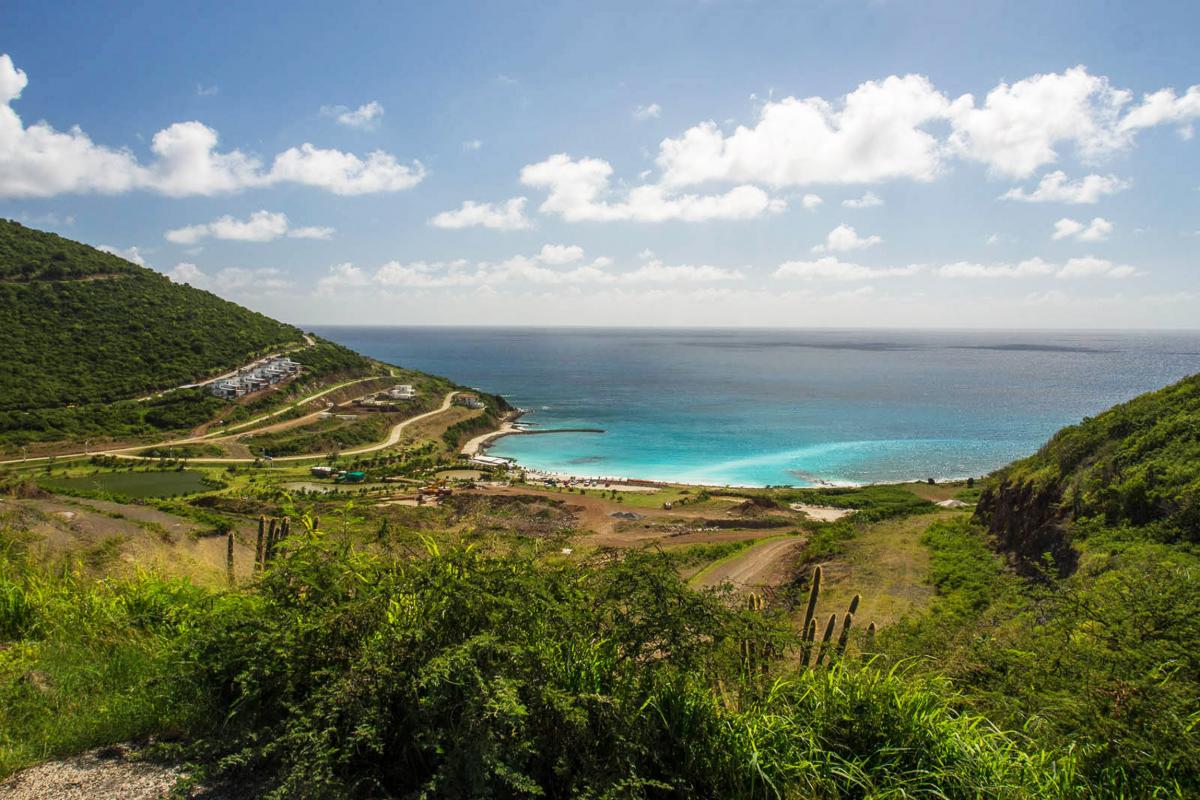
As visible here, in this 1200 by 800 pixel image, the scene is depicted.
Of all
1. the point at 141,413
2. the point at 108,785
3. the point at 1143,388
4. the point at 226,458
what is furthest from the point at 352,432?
the point at 1143,388

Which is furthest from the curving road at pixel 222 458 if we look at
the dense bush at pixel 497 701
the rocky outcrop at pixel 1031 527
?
the dense bush at pixel 497 701

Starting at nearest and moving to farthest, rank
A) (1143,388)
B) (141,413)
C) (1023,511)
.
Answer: (1023,511), (141,413), (1143,388)

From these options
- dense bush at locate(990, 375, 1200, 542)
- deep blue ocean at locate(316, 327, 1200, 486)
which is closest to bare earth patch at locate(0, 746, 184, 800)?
dense bush at locate(990, 375, 1200, 542)

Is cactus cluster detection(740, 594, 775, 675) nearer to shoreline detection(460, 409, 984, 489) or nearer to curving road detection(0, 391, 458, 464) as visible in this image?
shoreline detection(460, 409, 984, 489)

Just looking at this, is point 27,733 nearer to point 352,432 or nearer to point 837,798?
point 837,798

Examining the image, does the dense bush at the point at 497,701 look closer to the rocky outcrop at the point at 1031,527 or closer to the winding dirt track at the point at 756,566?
the rocky outcrop at the point at 1031,527

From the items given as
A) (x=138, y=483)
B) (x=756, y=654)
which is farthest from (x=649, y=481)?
(x=756, y=654)
